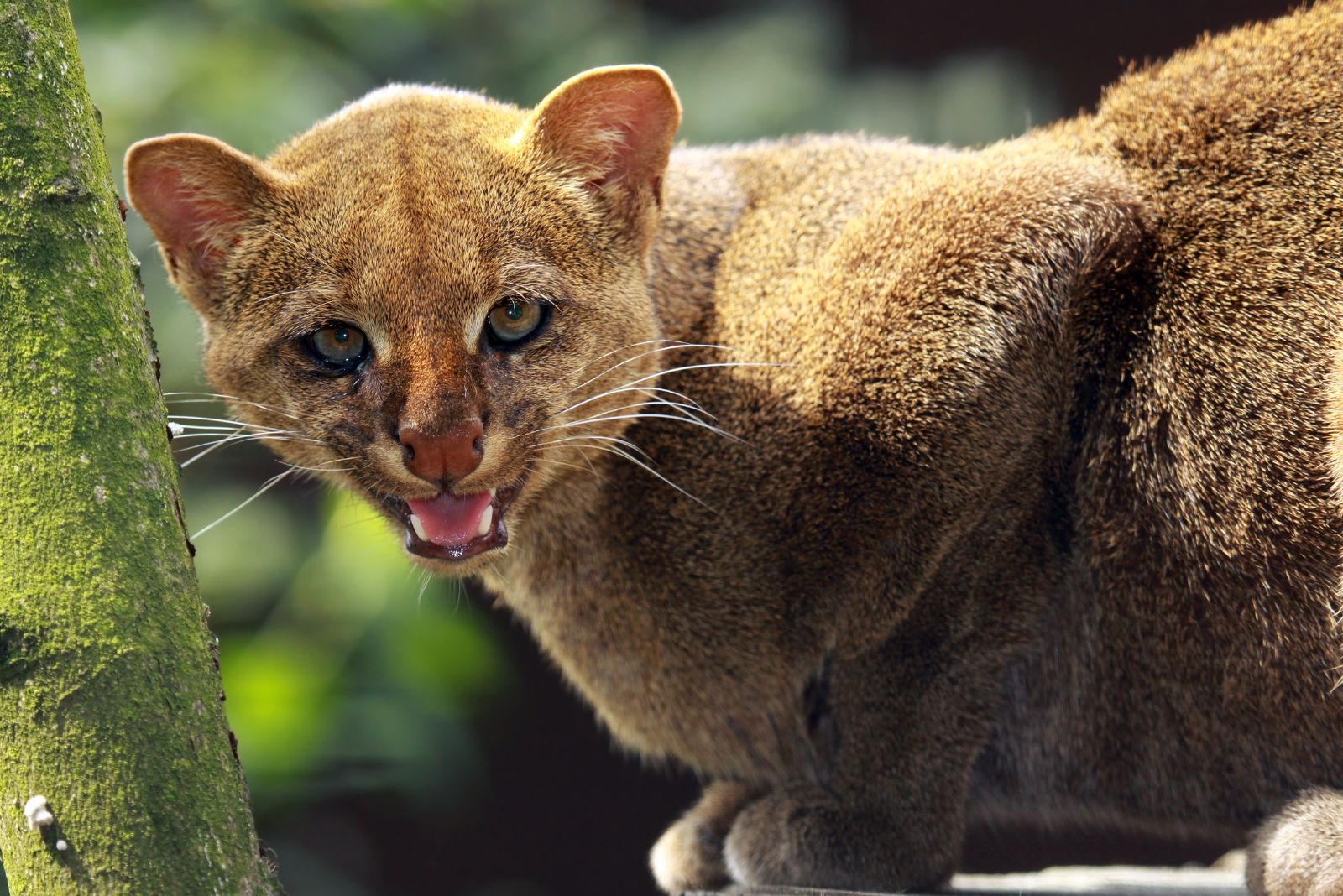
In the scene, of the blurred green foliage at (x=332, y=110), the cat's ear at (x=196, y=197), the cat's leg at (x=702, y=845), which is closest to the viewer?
the cat's ear at (x=196, y=197)

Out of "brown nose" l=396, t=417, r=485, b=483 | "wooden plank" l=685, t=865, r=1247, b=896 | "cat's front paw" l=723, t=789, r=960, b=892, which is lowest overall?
"wooden plank" l=685, t=865, r=1247, b=896

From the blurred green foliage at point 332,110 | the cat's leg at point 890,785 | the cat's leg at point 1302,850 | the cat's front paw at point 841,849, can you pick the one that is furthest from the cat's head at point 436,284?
the blurred green foliage at point 332,110

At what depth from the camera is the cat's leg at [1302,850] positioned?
82.5 inches

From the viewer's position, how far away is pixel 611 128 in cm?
249

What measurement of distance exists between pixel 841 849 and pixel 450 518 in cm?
95

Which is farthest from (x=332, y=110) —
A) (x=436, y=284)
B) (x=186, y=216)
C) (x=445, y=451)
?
(x=445, y=451)

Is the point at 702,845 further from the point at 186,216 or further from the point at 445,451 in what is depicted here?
the point at 186,216

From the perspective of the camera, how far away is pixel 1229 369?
2.35 meters

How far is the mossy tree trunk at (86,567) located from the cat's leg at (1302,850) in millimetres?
1462

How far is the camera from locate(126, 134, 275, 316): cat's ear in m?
2.36

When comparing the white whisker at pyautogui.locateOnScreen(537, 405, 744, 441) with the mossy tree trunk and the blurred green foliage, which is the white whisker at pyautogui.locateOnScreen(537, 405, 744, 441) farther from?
the blurred green foliage

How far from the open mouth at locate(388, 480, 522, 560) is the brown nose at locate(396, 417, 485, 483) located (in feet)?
0.39

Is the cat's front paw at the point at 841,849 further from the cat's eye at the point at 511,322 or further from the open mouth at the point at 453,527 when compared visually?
the cat's eye at the point at 511,322

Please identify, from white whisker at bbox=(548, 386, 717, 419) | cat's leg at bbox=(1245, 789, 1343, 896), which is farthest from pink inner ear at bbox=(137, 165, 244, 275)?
cat's leg at bbox=(1245, 789, 1343, 896)
